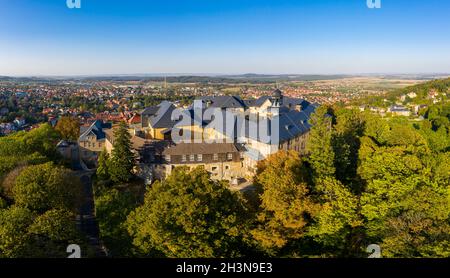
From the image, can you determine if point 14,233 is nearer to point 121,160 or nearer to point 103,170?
point 121,160

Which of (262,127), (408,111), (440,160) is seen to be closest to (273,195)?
(440,160)

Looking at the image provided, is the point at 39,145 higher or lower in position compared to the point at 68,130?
higher

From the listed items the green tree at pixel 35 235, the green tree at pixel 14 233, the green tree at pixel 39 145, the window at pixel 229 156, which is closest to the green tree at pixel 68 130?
the green tree at pixel 39 145

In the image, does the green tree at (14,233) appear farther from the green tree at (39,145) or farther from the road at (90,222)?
the green tree at (39,145)

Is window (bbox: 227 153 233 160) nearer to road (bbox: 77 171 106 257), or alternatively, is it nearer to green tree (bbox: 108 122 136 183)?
green tree (bbox: 108 122 136 183)

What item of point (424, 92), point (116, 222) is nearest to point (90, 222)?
point (116, 222)

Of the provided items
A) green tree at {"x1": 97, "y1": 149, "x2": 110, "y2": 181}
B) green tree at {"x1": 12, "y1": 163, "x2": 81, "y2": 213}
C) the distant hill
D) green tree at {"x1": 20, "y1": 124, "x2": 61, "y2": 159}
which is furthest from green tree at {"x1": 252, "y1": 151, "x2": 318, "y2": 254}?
the distant hill

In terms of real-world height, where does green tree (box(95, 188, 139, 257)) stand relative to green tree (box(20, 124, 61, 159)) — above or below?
below
